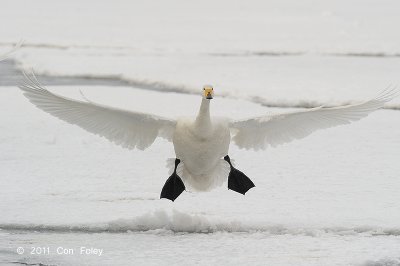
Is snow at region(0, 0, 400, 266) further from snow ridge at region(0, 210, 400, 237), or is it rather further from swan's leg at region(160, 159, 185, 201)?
swan's leg at region(160, 159, 185, 201)

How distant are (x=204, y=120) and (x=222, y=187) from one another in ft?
3.90

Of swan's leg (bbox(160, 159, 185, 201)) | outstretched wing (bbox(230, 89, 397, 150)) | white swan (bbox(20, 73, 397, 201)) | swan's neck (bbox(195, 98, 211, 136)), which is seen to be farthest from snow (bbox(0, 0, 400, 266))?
swan's neck (bbox(195, 98, 211, 136))

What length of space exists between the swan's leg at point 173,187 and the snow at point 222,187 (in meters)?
0.14

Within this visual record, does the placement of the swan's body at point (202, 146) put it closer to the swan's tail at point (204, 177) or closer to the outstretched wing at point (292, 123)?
the swan's tail at point (204, 177)

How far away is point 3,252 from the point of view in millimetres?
5906

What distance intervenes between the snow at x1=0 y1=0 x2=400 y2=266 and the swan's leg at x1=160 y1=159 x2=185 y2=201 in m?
0.14

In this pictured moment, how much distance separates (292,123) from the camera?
24.3 ft

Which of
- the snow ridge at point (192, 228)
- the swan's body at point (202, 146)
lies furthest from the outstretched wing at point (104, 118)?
the snow ridge at point (192, 228)

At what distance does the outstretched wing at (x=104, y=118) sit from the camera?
6.91 meters

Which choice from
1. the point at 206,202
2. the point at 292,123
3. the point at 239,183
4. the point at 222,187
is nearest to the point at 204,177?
the point at 206,202

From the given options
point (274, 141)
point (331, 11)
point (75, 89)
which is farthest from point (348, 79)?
point (331, 11)

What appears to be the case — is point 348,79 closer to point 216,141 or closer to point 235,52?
point 235,52

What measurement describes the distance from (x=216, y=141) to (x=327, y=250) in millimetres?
1430

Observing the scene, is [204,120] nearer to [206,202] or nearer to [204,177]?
[204,177]
